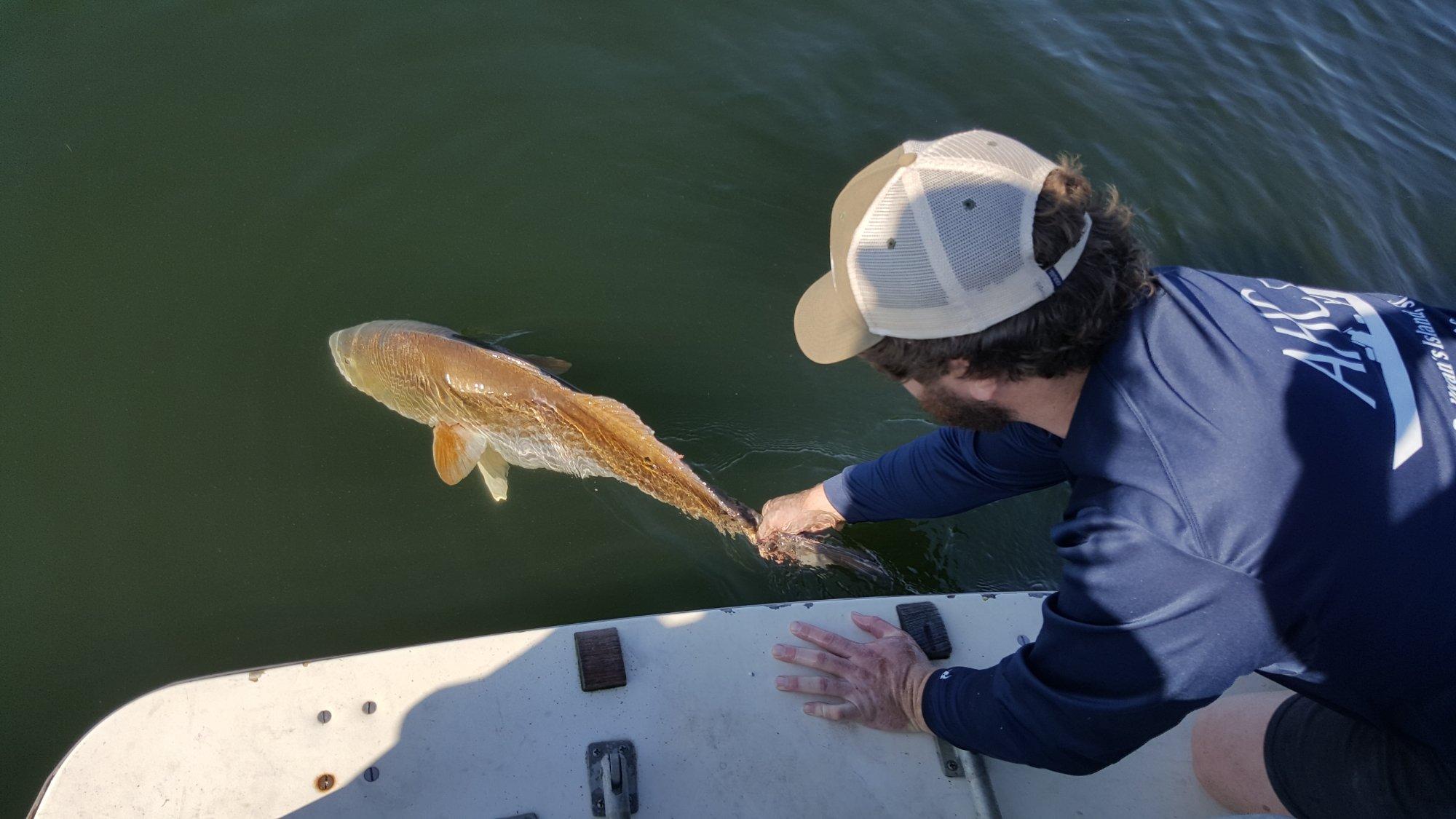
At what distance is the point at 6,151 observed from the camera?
5953 millimetres

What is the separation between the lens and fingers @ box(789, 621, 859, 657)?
127 inches

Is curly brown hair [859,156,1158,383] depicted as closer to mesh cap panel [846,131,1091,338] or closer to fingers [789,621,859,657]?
mesh cap panel [846,131,1091,338]

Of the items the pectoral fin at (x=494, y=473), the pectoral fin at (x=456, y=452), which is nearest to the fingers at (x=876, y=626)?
the pectoral fin at (x=494, y=473)

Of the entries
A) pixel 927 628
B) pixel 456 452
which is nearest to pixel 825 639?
pixel 927 628

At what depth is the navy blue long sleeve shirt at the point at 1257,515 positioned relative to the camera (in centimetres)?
184

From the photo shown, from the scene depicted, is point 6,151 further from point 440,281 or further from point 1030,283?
point 1030,283

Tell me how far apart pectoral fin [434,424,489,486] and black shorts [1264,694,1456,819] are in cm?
394

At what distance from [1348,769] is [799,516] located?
2.29m

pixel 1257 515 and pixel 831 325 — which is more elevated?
pixel 831 325

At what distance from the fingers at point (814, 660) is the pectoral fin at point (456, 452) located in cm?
239

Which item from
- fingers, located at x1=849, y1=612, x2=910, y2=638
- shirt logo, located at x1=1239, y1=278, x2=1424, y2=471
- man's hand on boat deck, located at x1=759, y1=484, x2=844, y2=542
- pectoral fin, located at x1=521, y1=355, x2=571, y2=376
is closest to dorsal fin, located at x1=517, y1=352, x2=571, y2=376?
pectoral fin, located at x1=521, y1=355, x2=571, y2=376

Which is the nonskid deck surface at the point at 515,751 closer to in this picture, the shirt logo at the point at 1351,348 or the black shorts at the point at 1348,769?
the black shorts at the point at 1348,769

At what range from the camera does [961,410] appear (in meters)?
2.34

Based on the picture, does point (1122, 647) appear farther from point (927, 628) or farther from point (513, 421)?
point (513, 421)
